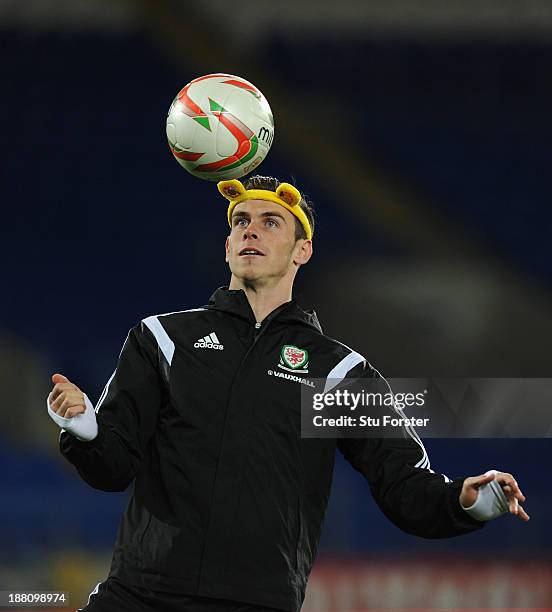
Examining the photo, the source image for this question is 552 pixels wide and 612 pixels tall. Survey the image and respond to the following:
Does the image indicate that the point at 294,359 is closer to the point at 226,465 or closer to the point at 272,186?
the point at 226,465

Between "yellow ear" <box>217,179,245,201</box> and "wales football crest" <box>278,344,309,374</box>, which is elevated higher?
"yellow ear" <box>217,179,245,201</box>

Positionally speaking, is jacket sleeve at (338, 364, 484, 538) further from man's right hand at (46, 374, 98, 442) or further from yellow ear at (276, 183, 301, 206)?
man's right hand at (46, 374, 98, 442)

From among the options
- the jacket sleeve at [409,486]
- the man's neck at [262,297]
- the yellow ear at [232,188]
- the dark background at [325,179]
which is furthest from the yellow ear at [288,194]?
the dark background at [325,179]

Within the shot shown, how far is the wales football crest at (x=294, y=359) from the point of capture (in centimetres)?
308

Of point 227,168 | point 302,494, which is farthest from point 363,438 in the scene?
point 227,168

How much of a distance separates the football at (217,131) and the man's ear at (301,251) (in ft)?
1.39

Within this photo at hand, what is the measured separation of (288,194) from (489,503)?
1281 mm

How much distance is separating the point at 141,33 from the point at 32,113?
134cm

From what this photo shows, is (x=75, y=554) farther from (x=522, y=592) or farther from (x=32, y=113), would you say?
(x=32, y=113)

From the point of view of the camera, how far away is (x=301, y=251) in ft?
11.7

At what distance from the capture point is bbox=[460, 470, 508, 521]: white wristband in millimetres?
2727

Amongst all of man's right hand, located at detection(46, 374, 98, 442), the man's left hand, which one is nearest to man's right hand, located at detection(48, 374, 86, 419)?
man's right hand, located at detection(46, 374, 98, 442)

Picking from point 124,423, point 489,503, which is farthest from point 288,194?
point 489,503
